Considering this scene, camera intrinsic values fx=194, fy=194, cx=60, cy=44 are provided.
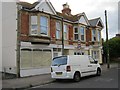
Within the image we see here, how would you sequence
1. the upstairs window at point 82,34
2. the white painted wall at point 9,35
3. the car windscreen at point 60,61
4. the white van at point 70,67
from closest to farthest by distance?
the white van at point 70,67
the car windscreen at point 60,61
the white painted wall at point 9,35
the upstairs window at point 82,34

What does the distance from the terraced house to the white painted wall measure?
2.32 ft

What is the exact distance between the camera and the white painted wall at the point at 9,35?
17.7 meters

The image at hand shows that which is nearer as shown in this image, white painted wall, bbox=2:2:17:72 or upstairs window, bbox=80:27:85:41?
white painted wall, bbox=2:2:17:72

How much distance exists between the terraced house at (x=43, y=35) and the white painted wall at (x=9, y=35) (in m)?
0.71

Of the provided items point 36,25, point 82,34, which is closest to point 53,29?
point 36,25

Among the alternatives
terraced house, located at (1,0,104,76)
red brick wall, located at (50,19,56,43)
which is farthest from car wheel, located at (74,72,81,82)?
red brick wall, located at (50,19,56,43)

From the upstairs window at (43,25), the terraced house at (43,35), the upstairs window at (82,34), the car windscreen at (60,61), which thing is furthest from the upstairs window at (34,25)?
the upstairs window at (82,34)

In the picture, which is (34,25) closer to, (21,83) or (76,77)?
(21,83)

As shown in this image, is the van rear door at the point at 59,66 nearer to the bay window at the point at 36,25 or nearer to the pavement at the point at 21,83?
the pavement at the point at 21,83

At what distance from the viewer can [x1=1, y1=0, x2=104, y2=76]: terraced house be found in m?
17.8

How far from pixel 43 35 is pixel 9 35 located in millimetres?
3241

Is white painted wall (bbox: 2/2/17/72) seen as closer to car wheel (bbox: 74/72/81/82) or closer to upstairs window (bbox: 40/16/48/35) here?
upstairs window (bbox: 40/16/48/35)

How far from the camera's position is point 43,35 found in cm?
1900

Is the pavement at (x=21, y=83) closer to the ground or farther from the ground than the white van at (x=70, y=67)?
closer to the ground
